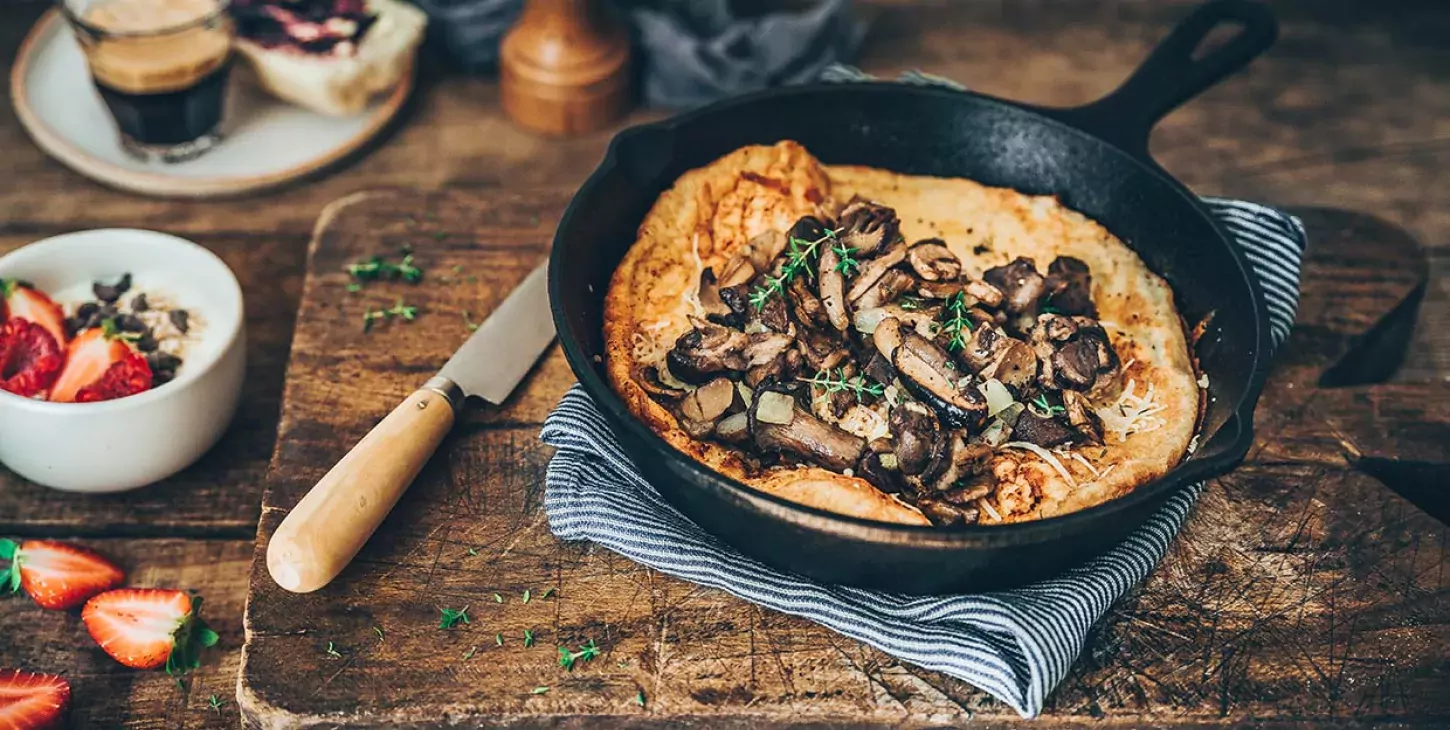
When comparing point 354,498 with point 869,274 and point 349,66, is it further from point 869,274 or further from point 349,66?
point 349,66

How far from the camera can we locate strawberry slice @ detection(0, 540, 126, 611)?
3.27 metres

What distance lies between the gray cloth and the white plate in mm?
1015

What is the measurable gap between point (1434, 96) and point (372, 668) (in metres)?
4.95

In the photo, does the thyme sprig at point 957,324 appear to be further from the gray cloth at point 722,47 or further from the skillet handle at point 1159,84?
the gray cloth at point 722,47

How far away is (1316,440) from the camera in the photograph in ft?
11.3

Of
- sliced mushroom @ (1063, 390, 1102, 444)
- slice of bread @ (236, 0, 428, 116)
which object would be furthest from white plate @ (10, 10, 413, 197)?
sliced mushroom @ (1063, 390, 1102, 444)

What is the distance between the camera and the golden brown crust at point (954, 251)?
295 centimetres

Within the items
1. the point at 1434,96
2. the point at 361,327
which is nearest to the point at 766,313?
the point at 361,327

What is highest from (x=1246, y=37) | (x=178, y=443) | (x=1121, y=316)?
(x=1246, y=37)

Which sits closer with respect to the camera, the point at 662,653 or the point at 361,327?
the point at 662,653

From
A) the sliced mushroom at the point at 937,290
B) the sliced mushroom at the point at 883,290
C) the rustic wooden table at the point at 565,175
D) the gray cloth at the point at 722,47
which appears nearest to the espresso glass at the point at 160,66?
the rustic wooden table at the point at 565,175

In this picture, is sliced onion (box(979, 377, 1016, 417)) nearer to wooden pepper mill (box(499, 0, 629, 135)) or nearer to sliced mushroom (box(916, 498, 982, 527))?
sliced mushroom (box(916, 498, 982, 527))

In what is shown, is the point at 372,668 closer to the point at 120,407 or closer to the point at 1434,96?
the point at 120,407

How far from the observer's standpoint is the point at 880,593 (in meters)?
2.94
